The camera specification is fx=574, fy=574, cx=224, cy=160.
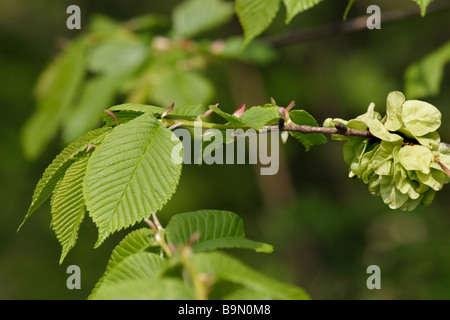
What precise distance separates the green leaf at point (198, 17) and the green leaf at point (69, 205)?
1.93 metres

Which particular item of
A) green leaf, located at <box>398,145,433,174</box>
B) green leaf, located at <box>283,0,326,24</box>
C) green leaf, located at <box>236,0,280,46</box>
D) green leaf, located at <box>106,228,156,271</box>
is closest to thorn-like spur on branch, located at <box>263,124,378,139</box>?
green leaf, located at <box>398,145,433,174</box>

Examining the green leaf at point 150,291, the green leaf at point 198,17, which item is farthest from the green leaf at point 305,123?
the green leaf at point 198,17

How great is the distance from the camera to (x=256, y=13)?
1702 mm

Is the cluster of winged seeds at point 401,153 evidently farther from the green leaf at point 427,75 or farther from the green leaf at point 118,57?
the green leaf at point 118,57

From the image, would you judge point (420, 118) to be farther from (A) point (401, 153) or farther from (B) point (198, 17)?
(B) point (198, 17)

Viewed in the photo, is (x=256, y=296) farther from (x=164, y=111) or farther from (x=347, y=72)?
(x=347, y=72)

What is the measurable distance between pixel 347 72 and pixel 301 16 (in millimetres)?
763

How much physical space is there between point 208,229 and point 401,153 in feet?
1.44

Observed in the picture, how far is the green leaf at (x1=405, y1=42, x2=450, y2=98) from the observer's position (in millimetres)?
2447

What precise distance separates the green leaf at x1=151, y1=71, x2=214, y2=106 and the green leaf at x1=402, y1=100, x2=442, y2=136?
4.99 ft

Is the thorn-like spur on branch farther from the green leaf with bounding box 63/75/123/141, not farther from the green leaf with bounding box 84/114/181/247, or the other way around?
the green leaf with bounding box 63/75/123/141

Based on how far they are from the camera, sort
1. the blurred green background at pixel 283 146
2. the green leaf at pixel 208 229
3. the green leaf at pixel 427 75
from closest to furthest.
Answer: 1. the green leaf at pixel 208 229
2. the green leaf at pixel 427 75
3. the blurred green background at pixel 283 146

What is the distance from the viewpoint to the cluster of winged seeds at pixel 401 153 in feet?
3.96

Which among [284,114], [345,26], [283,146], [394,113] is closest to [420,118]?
[394,113]
